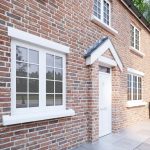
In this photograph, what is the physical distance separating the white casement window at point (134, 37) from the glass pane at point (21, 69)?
341 inches

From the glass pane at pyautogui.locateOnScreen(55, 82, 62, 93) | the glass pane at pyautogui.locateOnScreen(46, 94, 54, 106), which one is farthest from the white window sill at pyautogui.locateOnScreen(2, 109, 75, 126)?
the glass pane at pyautogui.locateOnScreen(55, 82, 62, 93)

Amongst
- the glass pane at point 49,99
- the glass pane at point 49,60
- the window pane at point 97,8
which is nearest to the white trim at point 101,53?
the window pane at point 97,8

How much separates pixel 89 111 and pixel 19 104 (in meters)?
3.12

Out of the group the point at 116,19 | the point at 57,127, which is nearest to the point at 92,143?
the point at 57,127

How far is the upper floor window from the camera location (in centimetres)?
943

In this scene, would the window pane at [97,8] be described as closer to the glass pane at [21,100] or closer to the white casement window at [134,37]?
the white casement window at [134,37]

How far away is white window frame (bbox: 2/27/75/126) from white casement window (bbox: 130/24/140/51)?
7170 millimetres

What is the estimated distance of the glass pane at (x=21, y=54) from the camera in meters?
5.65

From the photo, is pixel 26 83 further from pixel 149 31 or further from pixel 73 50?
pixel 149 31

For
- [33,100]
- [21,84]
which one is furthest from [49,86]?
[21,84]

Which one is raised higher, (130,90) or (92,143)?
(130,90)

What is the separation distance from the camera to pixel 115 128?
10102 mm

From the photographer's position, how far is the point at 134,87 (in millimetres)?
13477

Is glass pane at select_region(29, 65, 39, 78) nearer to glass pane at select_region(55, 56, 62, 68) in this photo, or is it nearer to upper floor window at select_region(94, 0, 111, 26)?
glass pane at select_region(55, 56, 62, 68)
